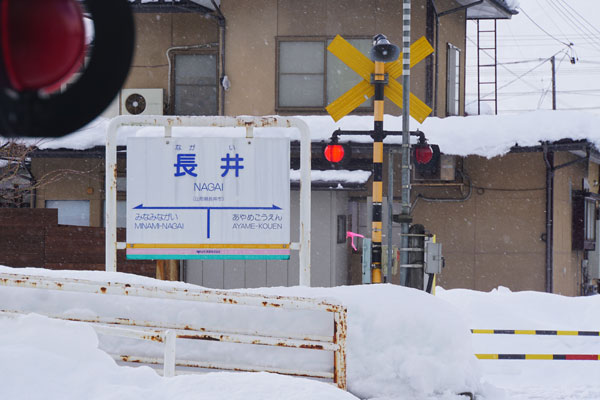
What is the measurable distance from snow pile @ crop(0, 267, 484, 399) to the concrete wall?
8581 millimetres

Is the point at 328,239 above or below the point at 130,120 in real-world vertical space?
below

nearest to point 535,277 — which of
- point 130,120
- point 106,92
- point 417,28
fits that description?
point 417,28

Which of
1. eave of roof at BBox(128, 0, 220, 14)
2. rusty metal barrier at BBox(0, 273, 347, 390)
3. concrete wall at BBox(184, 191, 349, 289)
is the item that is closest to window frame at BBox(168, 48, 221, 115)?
eave of roof at BBox(128, 0, 220, 14)

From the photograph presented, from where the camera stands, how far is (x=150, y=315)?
6945 mm

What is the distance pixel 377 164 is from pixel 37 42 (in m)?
10.1

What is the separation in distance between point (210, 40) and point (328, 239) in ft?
21.5

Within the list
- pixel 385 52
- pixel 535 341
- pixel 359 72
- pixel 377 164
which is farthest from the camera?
pixel 535 341

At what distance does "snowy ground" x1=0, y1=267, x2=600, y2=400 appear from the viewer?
188 inches

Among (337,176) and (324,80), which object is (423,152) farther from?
(324,80)

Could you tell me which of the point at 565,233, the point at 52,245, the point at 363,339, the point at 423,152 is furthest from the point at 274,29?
the point at 363,339

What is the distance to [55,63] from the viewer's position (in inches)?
47.1

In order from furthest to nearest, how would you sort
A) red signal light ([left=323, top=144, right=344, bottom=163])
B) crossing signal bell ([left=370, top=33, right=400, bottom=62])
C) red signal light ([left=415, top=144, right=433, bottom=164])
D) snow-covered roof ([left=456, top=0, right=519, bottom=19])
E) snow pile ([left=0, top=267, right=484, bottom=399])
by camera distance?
snow-covered roof ([left=456, top=0, right=519, bottom=19])
red signal light ([left=323, top=144, right=344, bottom=163])
red signal light ([left=415, top=144, right=433, bottom=164])
crossing signal bell ([left=370, top=33, right=400, bottom=62])
snow pile ([left=0, top=267, right=484, bottom=399])

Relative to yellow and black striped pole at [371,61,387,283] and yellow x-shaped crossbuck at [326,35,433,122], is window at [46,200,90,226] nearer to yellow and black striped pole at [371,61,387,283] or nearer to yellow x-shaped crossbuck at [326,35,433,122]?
yellow x-shaped crossbuck at [326,35,433,122]

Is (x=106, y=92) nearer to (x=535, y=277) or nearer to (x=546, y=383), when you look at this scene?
(x=546, y=383)
